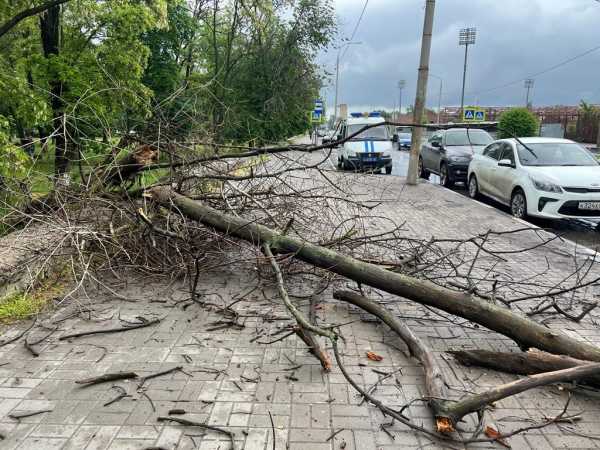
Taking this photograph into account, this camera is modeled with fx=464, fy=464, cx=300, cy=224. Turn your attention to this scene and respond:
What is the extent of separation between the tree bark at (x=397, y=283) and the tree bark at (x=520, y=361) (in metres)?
0.16

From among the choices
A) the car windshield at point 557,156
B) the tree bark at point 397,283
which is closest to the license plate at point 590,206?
the car windshield at point 557,156

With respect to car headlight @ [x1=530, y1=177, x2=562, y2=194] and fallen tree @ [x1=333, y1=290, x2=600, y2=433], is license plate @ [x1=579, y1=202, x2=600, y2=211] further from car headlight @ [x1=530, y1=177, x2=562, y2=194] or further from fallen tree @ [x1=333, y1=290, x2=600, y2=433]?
fallen tree @ [x1=333, y1=290, x2=600, y2=433]

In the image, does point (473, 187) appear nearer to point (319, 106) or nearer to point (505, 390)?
point (505, 390)

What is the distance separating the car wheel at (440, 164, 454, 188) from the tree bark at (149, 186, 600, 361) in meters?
10.3

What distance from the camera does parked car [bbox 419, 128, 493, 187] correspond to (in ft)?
43.9

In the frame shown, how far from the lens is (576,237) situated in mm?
7797

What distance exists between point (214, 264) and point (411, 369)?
2.77 meters

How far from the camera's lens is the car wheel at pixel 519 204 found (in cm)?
872

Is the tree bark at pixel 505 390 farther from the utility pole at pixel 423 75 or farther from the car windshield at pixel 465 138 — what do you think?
the car windshield at pixel 465 138

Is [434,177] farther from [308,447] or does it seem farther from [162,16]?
[308,447]

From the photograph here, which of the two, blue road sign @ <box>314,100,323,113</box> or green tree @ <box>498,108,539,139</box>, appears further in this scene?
green tree @ <box>498,108,539,139</box>

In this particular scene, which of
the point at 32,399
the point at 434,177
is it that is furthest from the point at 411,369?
the point at 434,177

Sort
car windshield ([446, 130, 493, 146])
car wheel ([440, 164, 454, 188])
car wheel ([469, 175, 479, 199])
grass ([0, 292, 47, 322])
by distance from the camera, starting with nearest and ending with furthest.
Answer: grass ([0, 292, 47, 322]), car wheel ([469, 175, 479, 199]), car wheel ([440, 164, 454, 188]), car windshield ([446, 130, 493, 146])

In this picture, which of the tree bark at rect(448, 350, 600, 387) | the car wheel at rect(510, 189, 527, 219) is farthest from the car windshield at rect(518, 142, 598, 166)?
the tree bark at rect(448, 350, 600, 387)
